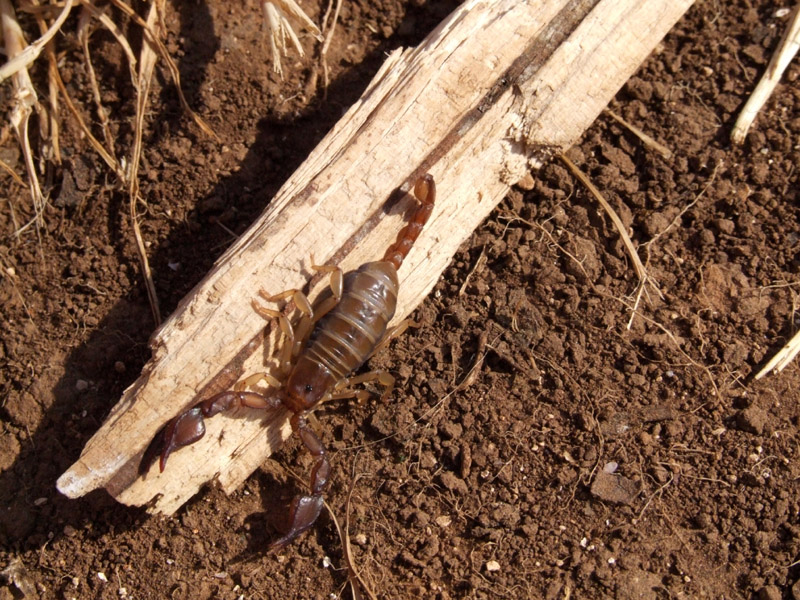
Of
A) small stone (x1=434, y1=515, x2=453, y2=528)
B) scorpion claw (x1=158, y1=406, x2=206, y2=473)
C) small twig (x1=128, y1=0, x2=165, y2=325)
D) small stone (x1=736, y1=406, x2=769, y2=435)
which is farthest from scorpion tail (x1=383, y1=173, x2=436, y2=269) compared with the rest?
small stone (x1=736, y1=406, x2=769, y2=435)

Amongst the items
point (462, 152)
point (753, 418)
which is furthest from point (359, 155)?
point (753, 418)

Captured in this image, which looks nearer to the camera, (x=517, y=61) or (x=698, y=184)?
(x=517, y=61)

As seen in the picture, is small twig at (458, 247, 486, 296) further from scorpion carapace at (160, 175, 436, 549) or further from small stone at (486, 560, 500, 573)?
small stone at (486, 560, 500, 573)

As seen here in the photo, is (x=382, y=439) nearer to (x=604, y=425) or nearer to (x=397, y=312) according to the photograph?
(x=397, y=312)

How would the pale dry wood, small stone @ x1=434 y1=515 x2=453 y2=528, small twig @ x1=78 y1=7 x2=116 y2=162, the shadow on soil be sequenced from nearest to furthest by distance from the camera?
the pale dry wood < small stone @ x1=434 y1=515 x2=453 y2=528 < the shadow on soil < small twig @ x1=78 y1=7 x2=116 y2=162

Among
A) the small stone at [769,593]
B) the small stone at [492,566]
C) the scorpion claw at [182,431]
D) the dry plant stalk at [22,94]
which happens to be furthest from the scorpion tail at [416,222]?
the small stone at [769,593]

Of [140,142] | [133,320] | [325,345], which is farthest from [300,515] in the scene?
[140,142]
